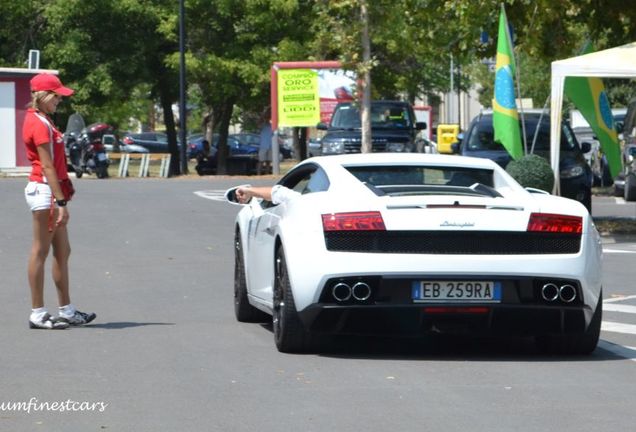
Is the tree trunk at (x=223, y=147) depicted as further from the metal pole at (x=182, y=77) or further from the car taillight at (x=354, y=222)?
the car taillight at (x=354, y=222)

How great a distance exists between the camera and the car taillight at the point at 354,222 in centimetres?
895

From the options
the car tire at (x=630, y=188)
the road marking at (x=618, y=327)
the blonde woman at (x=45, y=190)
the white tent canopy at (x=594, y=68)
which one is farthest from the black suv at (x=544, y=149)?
the blonde woman at (x=45, y=190)

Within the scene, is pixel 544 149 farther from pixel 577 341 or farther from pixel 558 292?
pixel 558 292

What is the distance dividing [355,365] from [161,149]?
7094 cm

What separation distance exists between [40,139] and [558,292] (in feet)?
12.6

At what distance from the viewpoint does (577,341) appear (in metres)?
9.55

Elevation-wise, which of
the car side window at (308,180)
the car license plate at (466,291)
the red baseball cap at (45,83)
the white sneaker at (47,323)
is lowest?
the white sneaker at (47,323)

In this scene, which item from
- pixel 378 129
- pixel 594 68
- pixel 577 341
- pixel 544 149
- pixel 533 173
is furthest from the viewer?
pixel 378 129

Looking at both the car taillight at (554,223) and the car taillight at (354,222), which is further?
the car taillight at (554,223)

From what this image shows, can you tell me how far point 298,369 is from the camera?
8.84 meters

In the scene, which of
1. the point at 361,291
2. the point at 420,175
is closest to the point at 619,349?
the point at 420,175

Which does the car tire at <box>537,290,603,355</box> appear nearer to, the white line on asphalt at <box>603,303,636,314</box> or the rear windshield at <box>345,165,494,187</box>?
the rear windshield at <box>345,165,494,187</box>

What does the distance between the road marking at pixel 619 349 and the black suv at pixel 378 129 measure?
985 inches

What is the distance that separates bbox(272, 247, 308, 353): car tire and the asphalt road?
97 millimetres
